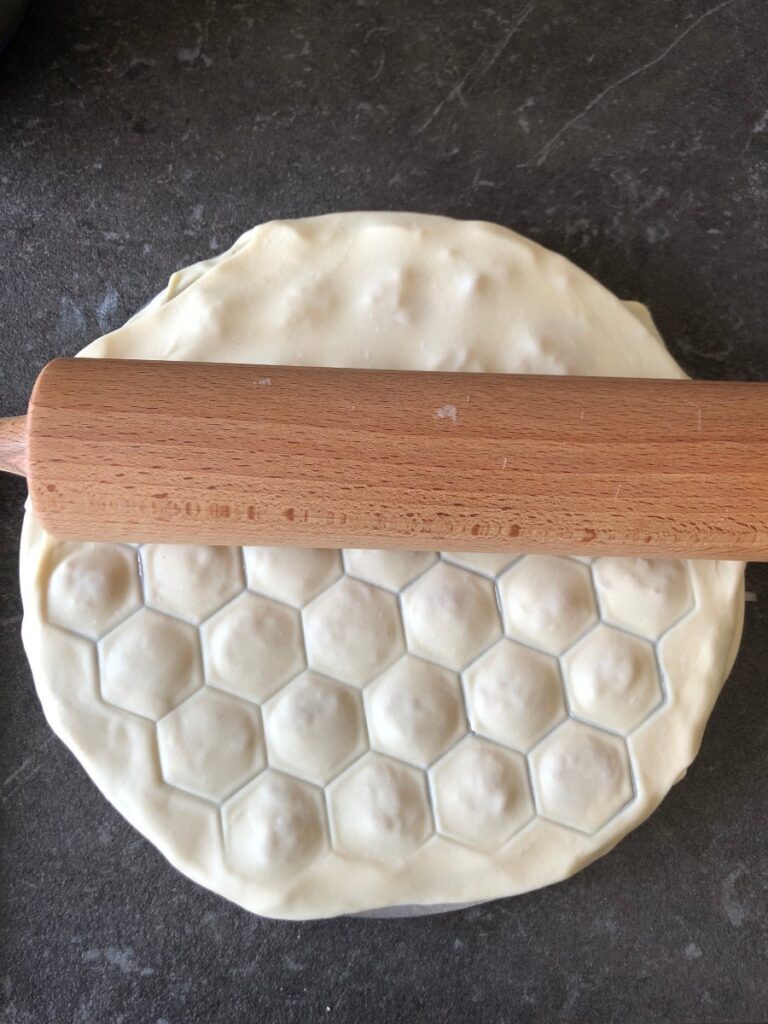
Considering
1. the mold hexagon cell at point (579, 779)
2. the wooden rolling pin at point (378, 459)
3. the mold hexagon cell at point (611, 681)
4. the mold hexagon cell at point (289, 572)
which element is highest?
the wooden rolling pin at point (378, 459)

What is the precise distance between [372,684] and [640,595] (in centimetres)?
25

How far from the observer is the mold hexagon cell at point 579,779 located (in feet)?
2.31

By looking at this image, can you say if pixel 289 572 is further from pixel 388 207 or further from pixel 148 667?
pixel 388 207

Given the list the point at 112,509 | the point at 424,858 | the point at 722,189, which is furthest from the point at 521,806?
the point at 722,189

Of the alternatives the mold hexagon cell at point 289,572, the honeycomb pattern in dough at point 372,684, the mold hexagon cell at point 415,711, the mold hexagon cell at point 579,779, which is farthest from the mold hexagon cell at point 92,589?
the mold hexagon cell at point 579,779

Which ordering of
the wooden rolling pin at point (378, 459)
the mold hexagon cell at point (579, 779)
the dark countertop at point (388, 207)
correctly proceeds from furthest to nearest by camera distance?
A: the dark countertop at point (388, 207) < the mold hexagon cell at point (579, 779) < the wooden rolling pin at point (378, 459)

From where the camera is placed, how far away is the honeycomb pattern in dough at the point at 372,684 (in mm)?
692

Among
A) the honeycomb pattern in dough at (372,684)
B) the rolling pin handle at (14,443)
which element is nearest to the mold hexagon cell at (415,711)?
the honeycomb pattern in dough at (372,684)

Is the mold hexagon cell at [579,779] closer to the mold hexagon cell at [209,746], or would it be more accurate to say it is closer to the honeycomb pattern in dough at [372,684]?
the honeycomb pattern in dough at [372,684]

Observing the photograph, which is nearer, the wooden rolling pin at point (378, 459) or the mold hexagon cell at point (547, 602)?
the wooden rolling pin at point (378, 459)

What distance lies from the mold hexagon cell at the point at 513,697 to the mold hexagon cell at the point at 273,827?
0.51 ft

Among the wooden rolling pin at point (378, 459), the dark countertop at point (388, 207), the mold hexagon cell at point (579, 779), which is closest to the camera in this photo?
the wooden rolling pin at point (378, 459)

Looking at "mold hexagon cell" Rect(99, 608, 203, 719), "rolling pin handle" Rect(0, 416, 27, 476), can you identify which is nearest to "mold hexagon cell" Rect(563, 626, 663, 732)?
"mold hexagon cell" Rect(99, 608, 203, 719)

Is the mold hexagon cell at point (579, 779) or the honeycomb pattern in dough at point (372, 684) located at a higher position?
the honeycomb pattern in dough at point (372, 684)
